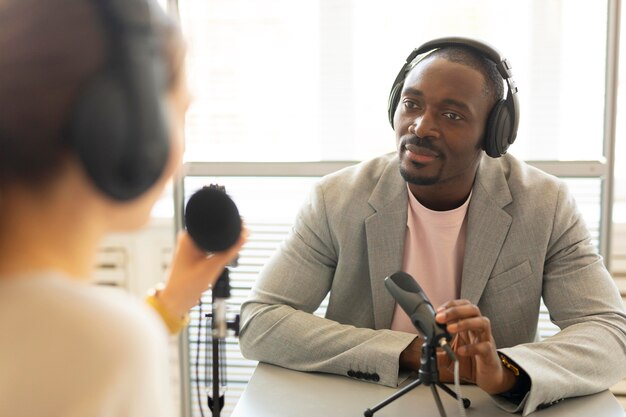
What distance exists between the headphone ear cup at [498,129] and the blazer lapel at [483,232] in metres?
0.10

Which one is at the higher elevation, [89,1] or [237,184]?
[89,1]

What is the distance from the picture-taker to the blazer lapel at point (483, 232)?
6.18 feet

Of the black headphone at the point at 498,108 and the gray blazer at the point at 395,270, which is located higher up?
the black headphone at the point at 498,108

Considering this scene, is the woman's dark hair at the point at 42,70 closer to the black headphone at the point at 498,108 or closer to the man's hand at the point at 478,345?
the man's hand at the point at 478,345

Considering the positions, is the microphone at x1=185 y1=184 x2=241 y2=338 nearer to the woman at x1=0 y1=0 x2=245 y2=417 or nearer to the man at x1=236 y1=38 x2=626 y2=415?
the woman at x1=0 y1=0 x2=245 y2=417

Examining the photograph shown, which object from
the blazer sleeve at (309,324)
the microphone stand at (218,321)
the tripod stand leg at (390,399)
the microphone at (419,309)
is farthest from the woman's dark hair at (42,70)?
the blazer sleeve at (309,324)

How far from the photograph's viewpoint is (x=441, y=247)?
1964 mm

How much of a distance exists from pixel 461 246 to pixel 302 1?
3.72 feet

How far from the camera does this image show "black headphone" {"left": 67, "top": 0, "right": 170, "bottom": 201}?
1.93 ft

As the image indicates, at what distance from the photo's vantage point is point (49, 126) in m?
0.58

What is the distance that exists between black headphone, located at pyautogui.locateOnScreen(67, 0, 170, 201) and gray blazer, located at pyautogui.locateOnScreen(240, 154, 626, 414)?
1113 millimetres

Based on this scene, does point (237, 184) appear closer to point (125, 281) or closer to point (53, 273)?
point (125, 281)

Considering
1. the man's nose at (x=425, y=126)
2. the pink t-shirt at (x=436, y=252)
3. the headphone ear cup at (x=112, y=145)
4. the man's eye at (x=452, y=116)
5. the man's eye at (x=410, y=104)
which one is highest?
the headphone ear cup at (x=112, y=145)

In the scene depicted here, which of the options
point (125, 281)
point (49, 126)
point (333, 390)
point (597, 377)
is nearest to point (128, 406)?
point (49, 126)
